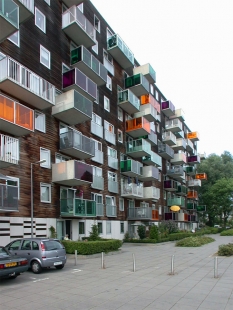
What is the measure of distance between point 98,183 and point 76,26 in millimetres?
12268

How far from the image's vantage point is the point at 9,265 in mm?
11523

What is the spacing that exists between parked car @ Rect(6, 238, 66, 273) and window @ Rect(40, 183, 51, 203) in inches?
240

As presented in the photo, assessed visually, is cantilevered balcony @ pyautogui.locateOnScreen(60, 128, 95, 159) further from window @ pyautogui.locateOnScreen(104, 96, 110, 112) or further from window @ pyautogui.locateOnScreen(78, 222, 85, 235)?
window @ pyautogui.locateOnScreen(104, 96, 110, 112)

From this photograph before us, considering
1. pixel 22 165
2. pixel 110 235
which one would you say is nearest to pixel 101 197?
pixel 110 235

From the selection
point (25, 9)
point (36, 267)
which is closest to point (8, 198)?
point (36, 267)

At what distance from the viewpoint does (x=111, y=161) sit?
100 feet

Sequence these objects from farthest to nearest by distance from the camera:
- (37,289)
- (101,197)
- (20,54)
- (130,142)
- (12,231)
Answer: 1. (130,142)
2. (101,197)
3. (20,54)
4. (12,231)
5. (37,289)

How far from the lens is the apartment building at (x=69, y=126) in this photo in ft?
59.8

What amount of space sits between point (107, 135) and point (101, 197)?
5.70 metres

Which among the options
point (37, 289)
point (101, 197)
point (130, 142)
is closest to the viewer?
point (37, 289)

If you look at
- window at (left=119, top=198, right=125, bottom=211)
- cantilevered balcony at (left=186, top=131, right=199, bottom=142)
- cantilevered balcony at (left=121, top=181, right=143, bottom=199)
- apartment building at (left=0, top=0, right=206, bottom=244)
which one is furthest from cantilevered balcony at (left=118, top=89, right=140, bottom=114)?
cantilevered balcony at (left=186, top=131, right=199, bottom=142)

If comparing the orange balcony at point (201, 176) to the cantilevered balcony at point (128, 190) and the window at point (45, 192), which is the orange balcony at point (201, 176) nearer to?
the cantilevered balcony at point (128, 190)

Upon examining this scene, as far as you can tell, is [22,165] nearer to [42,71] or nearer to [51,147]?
[51,147]

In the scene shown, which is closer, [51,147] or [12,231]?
[12,231]
